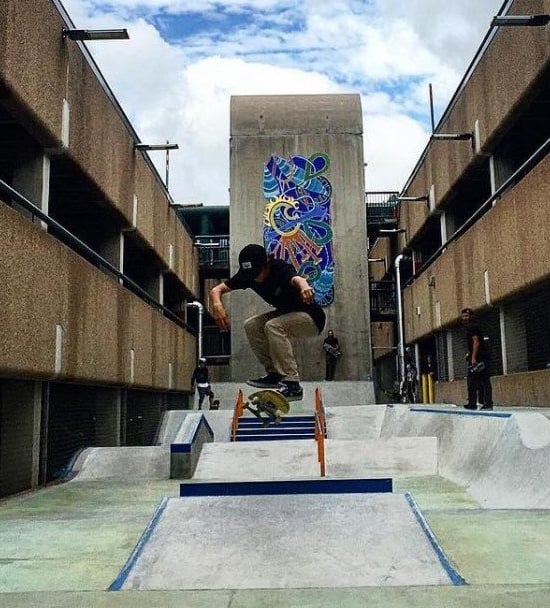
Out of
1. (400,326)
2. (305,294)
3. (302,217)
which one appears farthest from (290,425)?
(400,326)

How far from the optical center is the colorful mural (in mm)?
24000

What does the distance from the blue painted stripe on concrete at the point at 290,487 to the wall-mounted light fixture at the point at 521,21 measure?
29.0 feet

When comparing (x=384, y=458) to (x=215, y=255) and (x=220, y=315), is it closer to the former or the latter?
(x=220, y=315)

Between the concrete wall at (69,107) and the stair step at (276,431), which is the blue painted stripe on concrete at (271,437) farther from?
the concrete wall at (69,107)

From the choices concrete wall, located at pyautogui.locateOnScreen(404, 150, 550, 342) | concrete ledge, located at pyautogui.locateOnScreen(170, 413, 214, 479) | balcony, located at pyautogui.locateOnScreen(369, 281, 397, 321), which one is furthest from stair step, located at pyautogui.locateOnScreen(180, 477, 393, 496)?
balcony, located at pyautogui.locateOnScreen(369, 281, 397, 321)

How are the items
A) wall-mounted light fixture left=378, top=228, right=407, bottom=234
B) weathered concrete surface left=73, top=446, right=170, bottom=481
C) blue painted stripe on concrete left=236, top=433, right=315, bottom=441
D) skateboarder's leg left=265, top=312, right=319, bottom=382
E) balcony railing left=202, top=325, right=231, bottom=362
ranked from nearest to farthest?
skateboarder's leg left=265, top=312, right=319, bottom=382
weathered concrete surface left=73, top=446, right=170, bottom=481
blue painted stripe on concrete left=236, top=433, right=315, bottom=441
wall-mounted light fixture left=378, top=228, right=407, bottom=234
balcony railing left=202, top=325, right=231, bottom=362

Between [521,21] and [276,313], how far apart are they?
821 cm

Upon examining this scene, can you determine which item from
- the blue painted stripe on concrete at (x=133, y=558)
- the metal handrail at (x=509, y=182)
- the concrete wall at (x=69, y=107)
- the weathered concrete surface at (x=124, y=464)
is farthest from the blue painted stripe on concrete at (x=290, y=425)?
the blue painted stripe on concrete at (x=133, y=558)

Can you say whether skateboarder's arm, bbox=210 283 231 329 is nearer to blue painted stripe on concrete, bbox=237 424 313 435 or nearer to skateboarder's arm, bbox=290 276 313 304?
skateboarder's arm, bbox=290 276 313 304

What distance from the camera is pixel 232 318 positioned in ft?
79.4

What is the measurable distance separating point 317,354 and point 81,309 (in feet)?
41.8

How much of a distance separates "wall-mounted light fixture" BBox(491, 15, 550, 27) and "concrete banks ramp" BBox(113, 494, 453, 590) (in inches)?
362

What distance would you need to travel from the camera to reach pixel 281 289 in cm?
627

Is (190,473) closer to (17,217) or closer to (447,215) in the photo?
(17,217)
